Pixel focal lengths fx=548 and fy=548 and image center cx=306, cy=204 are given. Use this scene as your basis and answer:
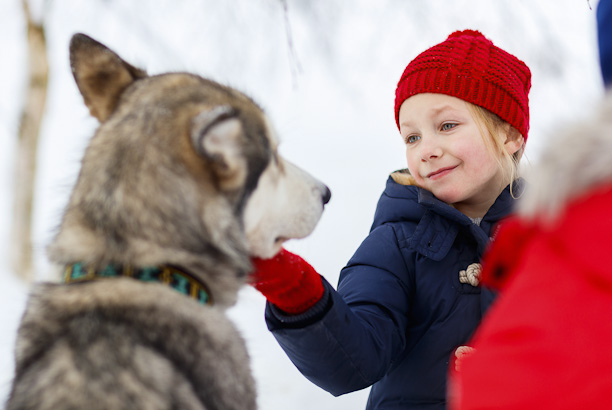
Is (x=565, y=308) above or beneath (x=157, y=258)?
above

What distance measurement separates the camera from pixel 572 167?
0.72 m

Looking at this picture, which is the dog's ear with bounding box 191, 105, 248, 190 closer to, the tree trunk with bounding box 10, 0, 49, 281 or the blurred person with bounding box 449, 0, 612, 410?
the blurred person with bounding box 449, 0, 612, 410

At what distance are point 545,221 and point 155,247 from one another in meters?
0.73

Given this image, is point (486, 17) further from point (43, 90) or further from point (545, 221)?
point (545, 221)

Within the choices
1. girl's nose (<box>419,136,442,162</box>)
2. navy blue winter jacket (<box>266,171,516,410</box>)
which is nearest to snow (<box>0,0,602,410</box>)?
navy blue winter jacket (<box>266,171,516,410</box>)

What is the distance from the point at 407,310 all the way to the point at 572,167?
1.17 m

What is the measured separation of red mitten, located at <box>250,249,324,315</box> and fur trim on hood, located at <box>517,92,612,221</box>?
799mm

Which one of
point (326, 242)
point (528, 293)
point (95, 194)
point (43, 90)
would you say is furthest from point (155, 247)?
point (43, 90)

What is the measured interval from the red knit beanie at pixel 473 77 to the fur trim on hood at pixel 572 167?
116cm

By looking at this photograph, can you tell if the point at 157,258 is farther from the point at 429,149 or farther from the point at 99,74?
the point at 429,149

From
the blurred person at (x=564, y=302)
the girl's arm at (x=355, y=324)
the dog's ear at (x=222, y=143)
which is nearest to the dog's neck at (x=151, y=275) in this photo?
the dog's ear at (x=222, y=143)

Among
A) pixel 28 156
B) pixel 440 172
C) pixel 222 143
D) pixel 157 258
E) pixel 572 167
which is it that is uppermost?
pixel 572 167

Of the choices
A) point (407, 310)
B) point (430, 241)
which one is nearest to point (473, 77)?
point (430, 241)

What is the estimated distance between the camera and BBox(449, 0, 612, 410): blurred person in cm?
71
